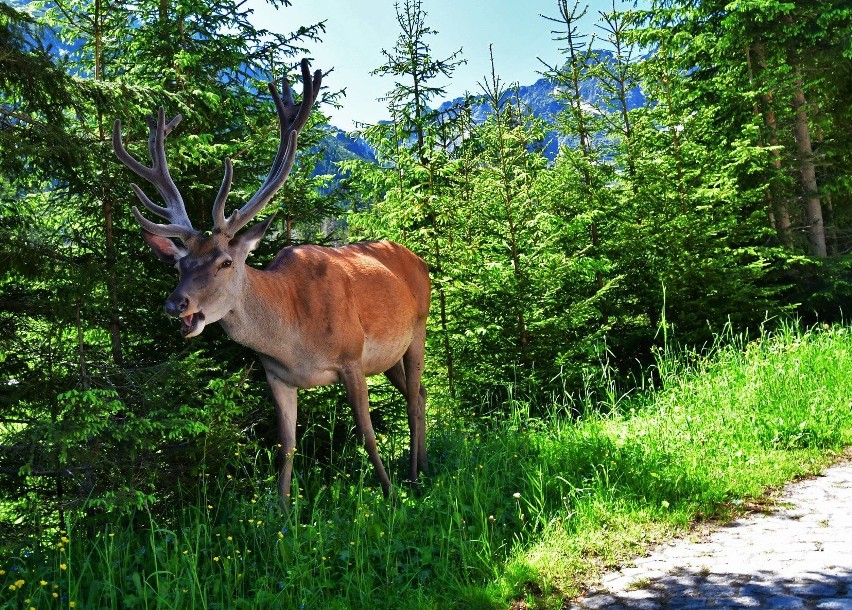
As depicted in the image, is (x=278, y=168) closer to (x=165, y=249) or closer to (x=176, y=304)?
(x=165, y=249)

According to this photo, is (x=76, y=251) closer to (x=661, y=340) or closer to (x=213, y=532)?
(x=213, y=532)

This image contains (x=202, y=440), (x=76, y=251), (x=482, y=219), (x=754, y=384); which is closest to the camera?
(x=202, y=440)

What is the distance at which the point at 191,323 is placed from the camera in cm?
454

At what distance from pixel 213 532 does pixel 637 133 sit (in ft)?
25.9

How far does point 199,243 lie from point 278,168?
0.96 m

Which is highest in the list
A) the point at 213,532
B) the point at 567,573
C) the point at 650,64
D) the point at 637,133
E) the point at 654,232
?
the point at 650,64

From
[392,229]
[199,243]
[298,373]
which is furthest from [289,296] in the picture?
[392,229]

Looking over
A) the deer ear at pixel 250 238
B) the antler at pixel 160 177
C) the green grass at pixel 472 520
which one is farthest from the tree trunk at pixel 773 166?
the antler at pixel 160 177

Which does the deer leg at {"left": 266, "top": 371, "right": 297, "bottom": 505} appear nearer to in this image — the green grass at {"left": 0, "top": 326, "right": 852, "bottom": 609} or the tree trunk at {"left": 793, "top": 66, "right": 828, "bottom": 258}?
the green grass at {"left": 0, "top": 326, "right": 852, "bottom": 609}

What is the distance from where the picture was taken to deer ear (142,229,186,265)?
4.78m

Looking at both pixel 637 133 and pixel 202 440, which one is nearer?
pixel 202 440

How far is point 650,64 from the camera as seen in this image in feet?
35.0

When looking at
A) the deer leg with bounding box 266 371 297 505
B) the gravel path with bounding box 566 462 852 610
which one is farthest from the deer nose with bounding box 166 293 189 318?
the gravel path with bounding box 566 462 852 610

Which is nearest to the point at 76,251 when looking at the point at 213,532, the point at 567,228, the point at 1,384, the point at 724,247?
the point at 1,384
